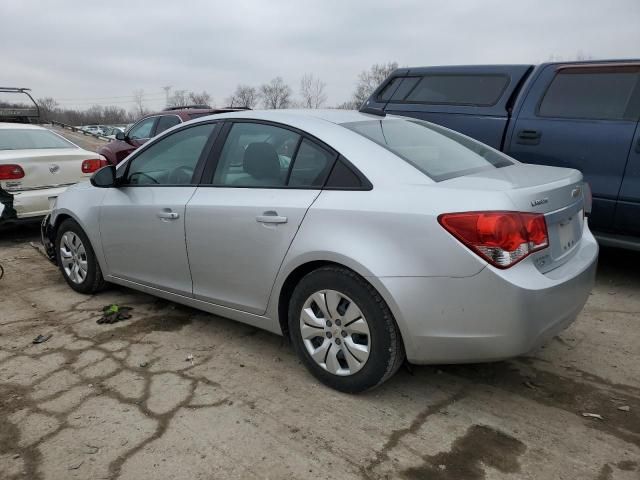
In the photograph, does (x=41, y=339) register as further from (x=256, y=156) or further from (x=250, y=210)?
(x=256, y=156)

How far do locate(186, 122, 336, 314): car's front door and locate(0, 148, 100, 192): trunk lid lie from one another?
11.9 ft

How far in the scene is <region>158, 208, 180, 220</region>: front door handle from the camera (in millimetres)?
3455

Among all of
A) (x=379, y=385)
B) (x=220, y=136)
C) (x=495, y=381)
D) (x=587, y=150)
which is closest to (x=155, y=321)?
(x=220, y=136)

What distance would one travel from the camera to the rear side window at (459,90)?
17.0ft

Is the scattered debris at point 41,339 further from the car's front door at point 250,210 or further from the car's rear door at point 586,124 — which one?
the car's rear door at point 586,124

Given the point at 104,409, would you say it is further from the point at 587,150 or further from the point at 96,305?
the point at 587,150

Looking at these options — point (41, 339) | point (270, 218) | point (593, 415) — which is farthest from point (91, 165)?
point (593, 415)

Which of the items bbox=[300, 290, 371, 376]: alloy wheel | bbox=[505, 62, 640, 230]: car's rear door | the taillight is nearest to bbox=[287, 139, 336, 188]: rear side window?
bbox=[300, 290, 371, 376]: alloy wheel

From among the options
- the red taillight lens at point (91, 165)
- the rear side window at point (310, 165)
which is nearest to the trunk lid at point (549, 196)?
the rear side window at point (310, 165)

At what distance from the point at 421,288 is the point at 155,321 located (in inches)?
90.7

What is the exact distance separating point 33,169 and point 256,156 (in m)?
4.07

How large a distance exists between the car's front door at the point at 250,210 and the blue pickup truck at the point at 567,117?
265 centimetres

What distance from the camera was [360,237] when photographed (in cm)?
260

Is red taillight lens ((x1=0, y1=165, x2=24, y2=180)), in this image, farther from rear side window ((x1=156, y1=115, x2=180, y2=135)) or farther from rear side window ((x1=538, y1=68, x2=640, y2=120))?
rear side window ((x1=538, y1=68, x2=640, y2=120))
